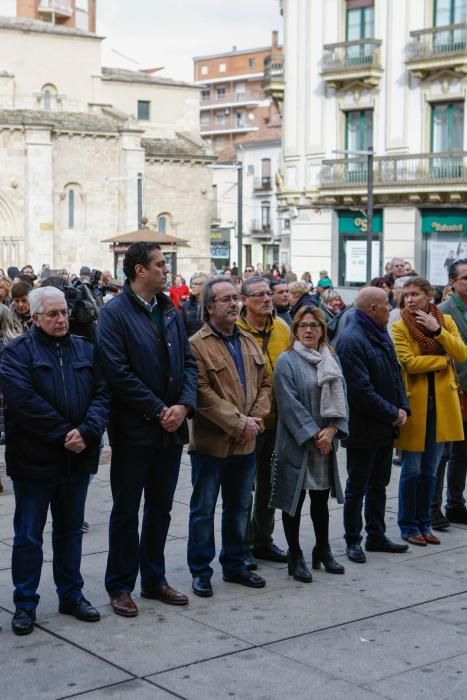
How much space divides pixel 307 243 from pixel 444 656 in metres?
Answer: 31.0

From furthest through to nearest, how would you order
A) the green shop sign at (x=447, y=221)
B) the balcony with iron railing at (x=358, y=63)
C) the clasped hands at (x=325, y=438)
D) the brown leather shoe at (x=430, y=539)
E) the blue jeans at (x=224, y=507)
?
the balcony with iron railing at (x=358, y=63), the green shop sign at (x=447, y=221), the brown leather shoe at (x=430, y=539), the clasped hands at (x=325, y=438), the blue jeans at (x=224, y=507)

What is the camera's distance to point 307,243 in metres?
36.6

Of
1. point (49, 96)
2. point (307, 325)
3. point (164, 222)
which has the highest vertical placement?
point (49, 96)

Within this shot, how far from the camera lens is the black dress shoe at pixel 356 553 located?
26.2 feet

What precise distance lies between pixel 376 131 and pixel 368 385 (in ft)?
92.0

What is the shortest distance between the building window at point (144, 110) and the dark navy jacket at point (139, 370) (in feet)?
187

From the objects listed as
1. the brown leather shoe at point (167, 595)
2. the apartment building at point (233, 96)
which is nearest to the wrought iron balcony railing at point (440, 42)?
the brown leather shoe at point (167, 595)

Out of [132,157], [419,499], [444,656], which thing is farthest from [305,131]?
[444,656]

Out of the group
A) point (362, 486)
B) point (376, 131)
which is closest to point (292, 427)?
point (362, 486)

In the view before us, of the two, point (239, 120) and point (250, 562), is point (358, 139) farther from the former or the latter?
point (239, 120)

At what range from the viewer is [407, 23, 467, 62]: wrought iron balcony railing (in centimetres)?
3294

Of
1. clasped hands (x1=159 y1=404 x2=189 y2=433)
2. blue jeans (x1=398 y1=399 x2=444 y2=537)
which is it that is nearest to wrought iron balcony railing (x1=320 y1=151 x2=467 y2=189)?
blue jeans (x1=398 y1=399 x2=444 y2=537)

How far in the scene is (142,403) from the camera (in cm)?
652

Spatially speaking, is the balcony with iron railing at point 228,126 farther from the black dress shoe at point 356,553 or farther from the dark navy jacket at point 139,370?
the dark navy jacket at point 139,370
